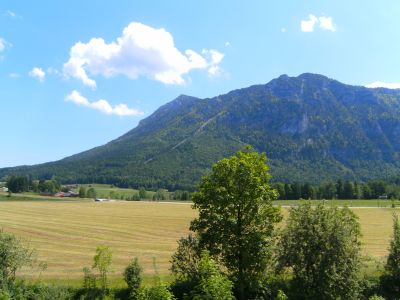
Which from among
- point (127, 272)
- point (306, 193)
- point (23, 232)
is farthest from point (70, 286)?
point (306, 193)

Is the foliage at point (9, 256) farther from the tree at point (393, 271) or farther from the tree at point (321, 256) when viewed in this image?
the tree at point (393, 271)

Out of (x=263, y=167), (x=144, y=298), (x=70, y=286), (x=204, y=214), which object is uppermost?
(x=263, y=167)

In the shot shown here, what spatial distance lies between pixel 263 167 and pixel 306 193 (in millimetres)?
134133

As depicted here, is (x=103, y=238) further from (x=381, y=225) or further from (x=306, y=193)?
(x=306, y=193)

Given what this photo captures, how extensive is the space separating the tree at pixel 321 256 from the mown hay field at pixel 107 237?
49.6 ft

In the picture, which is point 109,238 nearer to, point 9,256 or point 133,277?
point 9,256

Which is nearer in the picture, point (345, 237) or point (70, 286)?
point (345, 237)

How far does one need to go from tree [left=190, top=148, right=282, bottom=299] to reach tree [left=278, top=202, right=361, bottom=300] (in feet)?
5.28

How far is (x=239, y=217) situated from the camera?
30.5 meters

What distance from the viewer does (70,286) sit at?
3606 centimetres

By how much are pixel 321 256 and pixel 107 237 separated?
140 feet

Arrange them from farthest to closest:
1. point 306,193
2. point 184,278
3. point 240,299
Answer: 1. point 306,193
2. point 184,278
3. point 240,299

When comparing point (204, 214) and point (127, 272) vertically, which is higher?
point (204, 214)

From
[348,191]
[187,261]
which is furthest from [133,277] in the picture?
[348,191]
